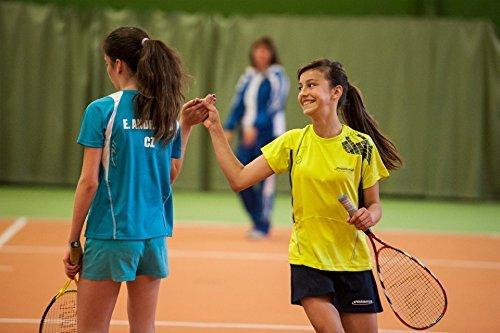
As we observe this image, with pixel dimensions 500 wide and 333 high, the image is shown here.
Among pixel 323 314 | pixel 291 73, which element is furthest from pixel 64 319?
pixel 291 73

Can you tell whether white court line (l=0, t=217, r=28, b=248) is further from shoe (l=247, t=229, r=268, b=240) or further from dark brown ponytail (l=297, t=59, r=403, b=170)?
dark brown ponytail (l=297, t=59, r=403, b=170)

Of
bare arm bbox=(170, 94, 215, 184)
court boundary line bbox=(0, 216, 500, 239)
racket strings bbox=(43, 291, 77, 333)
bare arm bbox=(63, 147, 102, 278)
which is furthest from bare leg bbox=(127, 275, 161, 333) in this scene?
court boundary line bbox=(0, 216, 500, 239)

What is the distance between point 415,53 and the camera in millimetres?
12320

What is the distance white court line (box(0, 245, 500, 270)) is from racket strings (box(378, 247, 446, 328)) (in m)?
1.25

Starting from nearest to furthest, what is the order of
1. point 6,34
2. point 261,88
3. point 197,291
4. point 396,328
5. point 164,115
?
1. point 164,115
2. point 396,328
3. point 197,291
4. point 261,88
5. point 6,34

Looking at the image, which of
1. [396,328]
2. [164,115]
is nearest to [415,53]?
[396,328]

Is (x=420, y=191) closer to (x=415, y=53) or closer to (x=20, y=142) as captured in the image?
(x=415, y=53)

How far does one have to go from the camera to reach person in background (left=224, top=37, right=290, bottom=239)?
8664mm

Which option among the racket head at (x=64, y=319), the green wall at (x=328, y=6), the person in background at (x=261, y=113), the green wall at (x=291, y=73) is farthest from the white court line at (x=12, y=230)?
the green wall at (x=328, y=6)

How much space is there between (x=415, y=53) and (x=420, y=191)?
1984 mm

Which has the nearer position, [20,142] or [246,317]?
[246,317]

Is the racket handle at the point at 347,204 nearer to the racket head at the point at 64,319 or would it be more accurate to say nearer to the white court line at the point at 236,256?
the racket head at the point at 64,319

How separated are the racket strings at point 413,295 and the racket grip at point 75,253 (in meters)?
1.50

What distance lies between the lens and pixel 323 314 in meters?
3.76
